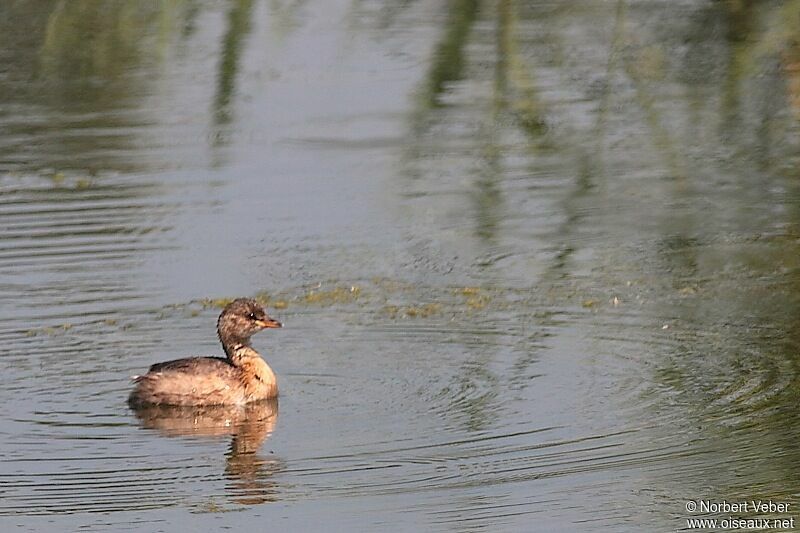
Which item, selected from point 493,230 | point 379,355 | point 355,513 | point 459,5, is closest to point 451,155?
point 493,230

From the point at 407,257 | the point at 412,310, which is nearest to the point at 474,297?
the point at 412,310

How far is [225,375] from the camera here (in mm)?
11172

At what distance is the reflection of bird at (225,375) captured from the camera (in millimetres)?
10914

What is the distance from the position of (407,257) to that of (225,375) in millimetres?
2753

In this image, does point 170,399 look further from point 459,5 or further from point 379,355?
point 459,5

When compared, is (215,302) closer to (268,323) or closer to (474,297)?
(268,323)

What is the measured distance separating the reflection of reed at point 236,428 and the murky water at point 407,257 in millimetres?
27

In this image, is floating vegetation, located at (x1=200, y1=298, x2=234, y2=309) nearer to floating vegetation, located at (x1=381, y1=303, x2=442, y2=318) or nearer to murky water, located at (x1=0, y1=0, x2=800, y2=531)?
murky water, located at (x1=0, y1=0, x2=800, y2=531)

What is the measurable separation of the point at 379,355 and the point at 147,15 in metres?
11.6

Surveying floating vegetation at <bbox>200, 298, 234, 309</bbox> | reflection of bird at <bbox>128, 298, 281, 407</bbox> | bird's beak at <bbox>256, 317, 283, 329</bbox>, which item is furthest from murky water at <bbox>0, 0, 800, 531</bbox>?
bird's beak at <bbox>256, 317, 283, 329</bbox>

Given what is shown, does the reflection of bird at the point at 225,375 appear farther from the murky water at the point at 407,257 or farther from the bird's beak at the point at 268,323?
the murky water at the point at 407,257

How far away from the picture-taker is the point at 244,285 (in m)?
13.2

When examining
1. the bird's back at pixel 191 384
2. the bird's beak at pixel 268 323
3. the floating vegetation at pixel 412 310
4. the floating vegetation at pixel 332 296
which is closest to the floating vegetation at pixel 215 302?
the floating vegetation at pixel 332 296

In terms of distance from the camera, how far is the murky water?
937cm
